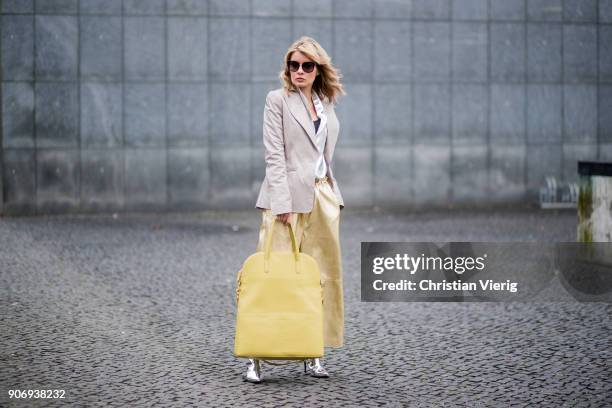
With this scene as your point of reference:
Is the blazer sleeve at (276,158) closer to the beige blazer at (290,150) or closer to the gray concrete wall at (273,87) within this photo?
the beige blazer at (290,150)

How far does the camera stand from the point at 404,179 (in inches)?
706

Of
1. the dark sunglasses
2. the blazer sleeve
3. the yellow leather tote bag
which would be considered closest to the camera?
the yellow leather tote bag

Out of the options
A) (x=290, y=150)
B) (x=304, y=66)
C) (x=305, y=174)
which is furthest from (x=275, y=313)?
(x=304, y=66)

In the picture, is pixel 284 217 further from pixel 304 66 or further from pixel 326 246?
pixel 304 66

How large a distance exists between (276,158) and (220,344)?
1.76m

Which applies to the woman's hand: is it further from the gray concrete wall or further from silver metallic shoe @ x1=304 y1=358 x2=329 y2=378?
the gray concrete wall

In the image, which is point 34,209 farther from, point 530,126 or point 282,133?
point 282,133

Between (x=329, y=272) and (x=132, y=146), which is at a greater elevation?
(x=132, y=146)

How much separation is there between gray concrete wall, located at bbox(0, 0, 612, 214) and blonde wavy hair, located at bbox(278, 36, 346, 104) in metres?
10.9

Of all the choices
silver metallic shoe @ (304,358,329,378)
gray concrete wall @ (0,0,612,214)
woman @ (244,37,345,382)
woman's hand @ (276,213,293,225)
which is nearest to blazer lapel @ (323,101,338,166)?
woman @ (244,37,345,382)

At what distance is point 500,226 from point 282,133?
30.6 ft

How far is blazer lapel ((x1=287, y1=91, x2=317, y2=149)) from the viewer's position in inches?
247

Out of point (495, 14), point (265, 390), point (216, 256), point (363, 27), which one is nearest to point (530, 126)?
point (495, 14)

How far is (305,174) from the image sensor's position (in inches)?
247
